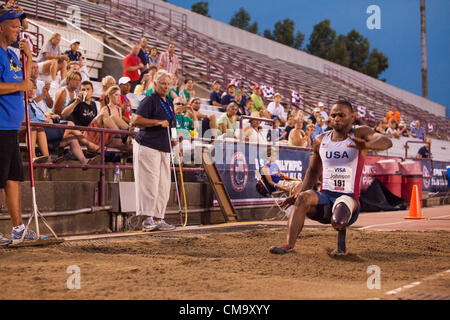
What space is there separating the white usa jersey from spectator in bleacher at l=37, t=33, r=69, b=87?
24.5ft

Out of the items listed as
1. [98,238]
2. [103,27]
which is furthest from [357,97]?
[98,238]

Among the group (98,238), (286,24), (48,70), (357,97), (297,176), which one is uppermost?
(286,24)

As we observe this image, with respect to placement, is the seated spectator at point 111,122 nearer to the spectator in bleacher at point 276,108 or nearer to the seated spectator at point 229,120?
the seated spectator at point 229,120

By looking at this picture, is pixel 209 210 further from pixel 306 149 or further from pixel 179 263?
pixel 179 263

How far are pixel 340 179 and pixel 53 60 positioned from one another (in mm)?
7846

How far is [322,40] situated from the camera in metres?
68.3

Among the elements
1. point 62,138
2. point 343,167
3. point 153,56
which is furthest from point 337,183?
point 153,56

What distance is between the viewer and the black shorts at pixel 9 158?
5.81 m

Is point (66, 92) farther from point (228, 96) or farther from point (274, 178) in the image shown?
point (228, 96)

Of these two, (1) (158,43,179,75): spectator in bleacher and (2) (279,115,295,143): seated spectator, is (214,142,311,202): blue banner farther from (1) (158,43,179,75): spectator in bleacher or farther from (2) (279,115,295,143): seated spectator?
(1) (158,43,179,75): spectator in bleacher

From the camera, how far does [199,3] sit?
195ft

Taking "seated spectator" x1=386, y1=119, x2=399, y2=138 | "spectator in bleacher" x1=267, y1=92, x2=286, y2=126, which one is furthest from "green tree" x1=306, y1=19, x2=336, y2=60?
"spectator in bleacher" x1=267, y1=92, x2=286, y2=126

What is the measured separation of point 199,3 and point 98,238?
5536 centimetres

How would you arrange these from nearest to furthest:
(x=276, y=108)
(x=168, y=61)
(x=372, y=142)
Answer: (x=372, y=142) < (x=168, y=61) < (x=276, y=108)
